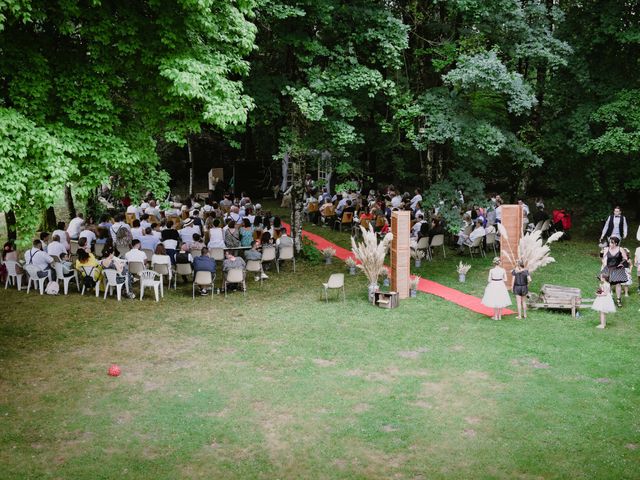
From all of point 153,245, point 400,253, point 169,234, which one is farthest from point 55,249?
point 400,253

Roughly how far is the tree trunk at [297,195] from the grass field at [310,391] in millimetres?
4673

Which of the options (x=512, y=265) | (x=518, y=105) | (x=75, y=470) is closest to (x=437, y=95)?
(x=518, y=105)

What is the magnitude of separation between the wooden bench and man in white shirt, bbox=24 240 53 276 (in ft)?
40.0

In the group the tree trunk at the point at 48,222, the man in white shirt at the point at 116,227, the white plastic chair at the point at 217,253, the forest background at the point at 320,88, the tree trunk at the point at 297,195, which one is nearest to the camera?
the forest background at the point at 320,88

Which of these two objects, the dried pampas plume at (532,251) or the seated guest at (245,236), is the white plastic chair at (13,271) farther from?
the dried pampas plume at (532,251)

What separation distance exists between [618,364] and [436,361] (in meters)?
3.32

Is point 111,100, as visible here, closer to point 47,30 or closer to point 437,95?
point 47,30

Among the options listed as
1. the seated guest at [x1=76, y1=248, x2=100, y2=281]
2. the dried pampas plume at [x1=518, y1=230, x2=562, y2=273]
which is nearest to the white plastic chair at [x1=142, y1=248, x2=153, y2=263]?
the seated guest at [x1=76, y1=248, x2=100, y2=281]

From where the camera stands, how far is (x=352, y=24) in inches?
772

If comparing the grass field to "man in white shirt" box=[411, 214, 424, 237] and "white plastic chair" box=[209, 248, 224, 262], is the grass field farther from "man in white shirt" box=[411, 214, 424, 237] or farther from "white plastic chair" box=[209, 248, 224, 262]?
"man in white shirt" box=[411, 214, 424, 237]

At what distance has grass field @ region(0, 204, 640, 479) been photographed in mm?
9070

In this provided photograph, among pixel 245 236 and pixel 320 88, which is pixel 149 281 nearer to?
pixel 245 236

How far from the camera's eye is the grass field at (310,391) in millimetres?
9070

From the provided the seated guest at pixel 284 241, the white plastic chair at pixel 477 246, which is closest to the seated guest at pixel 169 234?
the seated guest at pixel 284 241
